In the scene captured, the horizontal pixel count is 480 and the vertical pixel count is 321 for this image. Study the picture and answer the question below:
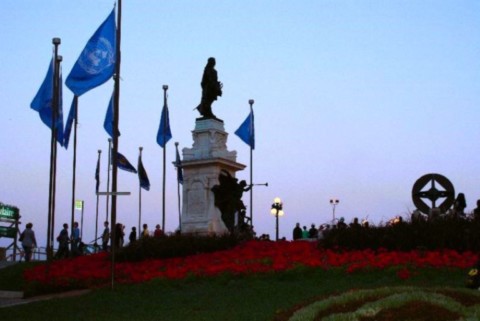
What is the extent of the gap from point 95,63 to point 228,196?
12176 millimetres

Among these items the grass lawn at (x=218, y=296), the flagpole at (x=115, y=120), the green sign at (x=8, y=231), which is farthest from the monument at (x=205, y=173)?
the green sign at (x=8, y=231)

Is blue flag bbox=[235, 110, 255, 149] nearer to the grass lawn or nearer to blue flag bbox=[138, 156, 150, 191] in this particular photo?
blue flag bbox=[138, 156, 150, 191]

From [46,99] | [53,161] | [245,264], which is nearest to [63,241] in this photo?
[46,99]

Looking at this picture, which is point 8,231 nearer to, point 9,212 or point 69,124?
point 9,212

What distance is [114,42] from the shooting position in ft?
64.2

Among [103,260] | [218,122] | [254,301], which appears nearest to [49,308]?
[254,301]

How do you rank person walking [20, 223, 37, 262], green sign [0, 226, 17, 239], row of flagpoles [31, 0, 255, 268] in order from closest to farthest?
1. row of flagpoles [31, 0, 255, 268]
2. person walking [20, 223, 37, 262]
3. green sign [0, 226, 17, 239]

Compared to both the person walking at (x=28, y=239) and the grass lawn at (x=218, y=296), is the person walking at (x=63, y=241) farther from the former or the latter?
the grass lawn at (x=218, y=296)

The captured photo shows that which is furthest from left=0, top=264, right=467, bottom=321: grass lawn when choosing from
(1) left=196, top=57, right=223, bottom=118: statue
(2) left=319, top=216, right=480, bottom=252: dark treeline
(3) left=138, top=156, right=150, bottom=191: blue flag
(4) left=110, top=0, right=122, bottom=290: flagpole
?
(3) left=138, top=156, right=150, bottom=191: blue flag

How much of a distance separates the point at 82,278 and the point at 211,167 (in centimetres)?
1066

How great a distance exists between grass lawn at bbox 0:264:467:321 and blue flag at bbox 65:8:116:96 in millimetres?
5254

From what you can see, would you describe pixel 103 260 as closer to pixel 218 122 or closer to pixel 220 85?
pixel 218 122

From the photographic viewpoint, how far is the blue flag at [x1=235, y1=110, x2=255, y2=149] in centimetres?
3972

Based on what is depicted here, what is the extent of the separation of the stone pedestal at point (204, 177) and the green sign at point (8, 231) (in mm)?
17534
